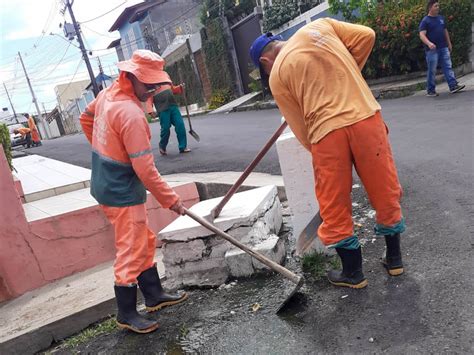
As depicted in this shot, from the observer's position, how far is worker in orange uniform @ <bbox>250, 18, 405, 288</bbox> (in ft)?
A: 7.62

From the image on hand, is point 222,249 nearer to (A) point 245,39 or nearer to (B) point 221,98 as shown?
(A) point 245,39

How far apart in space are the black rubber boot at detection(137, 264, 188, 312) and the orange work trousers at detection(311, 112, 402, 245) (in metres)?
1.27

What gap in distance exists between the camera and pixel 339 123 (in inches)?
90.6

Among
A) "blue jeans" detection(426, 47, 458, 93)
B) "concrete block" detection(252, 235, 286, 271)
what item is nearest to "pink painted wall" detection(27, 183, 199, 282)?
"concrete block" detection(252, 235, 286, 271)

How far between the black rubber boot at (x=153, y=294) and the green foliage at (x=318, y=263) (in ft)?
3.04

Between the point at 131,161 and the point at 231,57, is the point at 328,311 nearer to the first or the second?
the point at 131,161

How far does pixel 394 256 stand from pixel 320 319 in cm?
61

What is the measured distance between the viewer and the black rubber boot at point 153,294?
3.11 m

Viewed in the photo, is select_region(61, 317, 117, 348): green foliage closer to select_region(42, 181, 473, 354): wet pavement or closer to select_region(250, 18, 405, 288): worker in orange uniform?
select_region(42, 181, 473, 354): wet pavement

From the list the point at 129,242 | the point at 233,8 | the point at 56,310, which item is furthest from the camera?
the point at 233,8

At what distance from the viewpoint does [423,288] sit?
240 cm

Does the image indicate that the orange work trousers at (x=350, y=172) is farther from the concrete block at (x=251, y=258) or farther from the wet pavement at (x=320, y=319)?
the concrete block at (x=251, y=258)

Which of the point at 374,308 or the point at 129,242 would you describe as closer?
the point at 374,308

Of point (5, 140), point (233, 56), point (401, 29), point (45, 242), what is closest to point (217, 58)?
point (233, 56)
